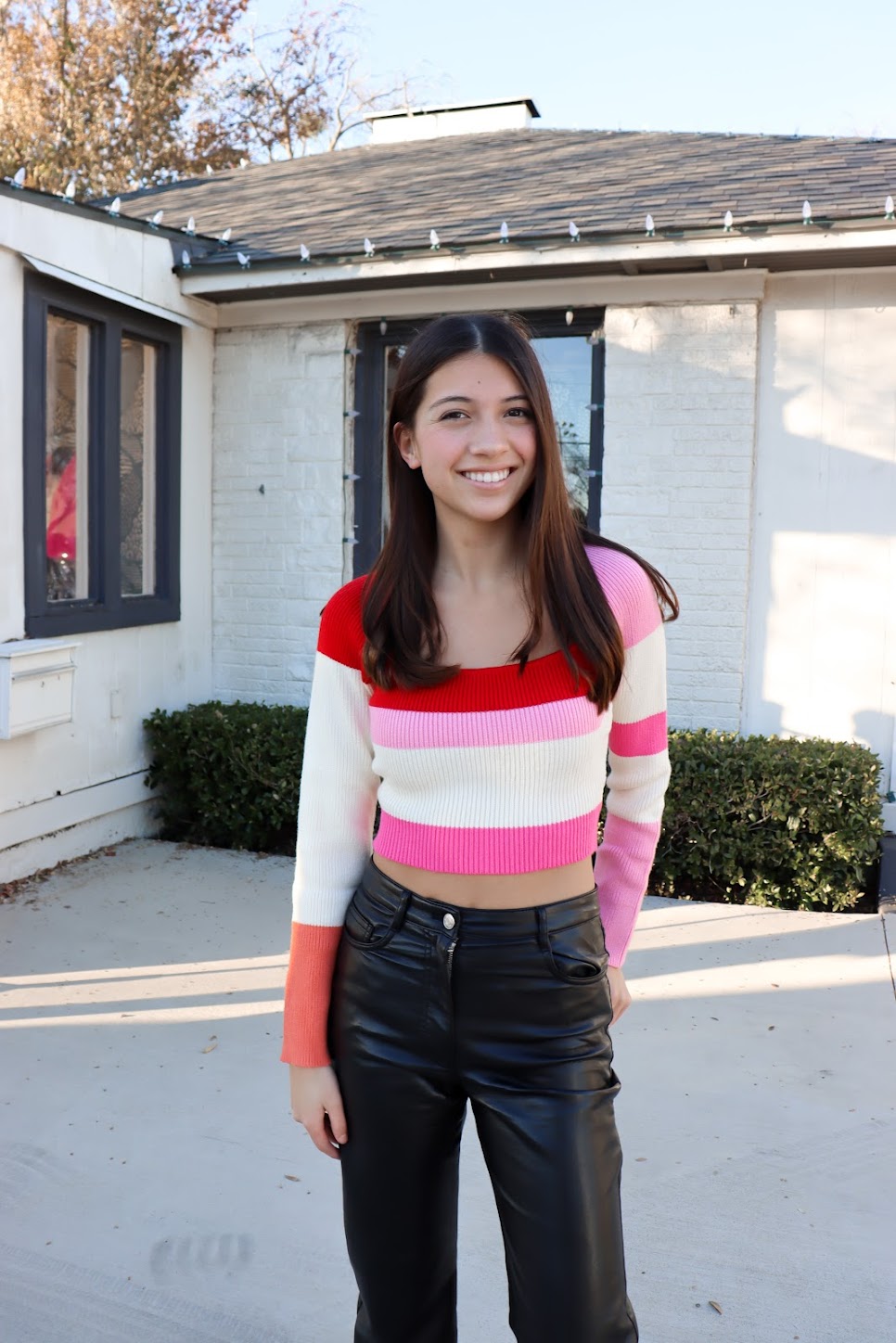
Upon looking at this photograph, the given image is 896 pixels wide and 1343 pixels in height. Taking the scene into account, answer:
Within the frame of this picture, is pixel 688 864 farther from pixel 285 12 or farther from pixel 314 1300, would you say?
pixel 285 12

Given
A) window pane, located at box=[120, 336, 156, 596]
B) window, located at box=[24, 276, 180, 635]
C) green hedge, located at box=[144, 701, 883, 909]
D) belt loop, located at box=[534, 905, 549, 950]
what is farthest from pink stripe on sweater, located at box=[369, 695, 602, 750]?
window pane, located at box=[120, 336, 156, 596]

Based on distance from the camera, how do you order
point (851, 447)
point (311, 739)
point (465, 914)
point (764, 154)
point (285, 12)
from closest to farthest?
point (465, 914) < point (311, 739) < point (851, 447) < point (764, 154) < point (285, 12)

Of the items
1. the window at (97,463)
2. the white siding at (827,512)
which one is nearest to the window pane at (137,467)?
the window at (97,463)

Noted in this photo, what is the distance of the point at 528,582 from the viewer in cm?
169

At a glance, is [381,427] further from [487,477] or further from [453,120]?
[487,477]

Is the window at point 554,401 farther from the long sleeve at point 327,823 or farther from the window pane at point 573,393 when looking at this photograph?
the long sleeve at point 327,823

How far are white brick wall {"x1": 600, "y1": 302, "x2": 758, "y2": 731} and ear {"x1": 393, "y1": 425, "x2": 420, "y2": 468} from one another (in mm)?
4382

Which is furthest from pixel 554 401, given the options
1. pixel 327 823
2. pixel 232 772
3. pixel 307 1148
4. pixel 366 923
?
pixel 366 923

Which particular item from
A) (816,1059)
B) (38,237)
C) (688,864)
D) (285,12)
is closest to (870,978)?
(816,1059)

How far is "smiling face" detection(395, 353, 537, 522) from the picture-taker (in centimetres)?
163

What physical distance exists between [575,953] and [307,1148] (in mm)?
1869

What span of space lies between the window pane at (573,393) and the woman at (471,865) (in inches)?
184

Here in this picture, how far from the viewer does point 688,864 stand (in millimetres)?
5438

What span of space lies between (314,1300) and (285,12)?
958 inches
